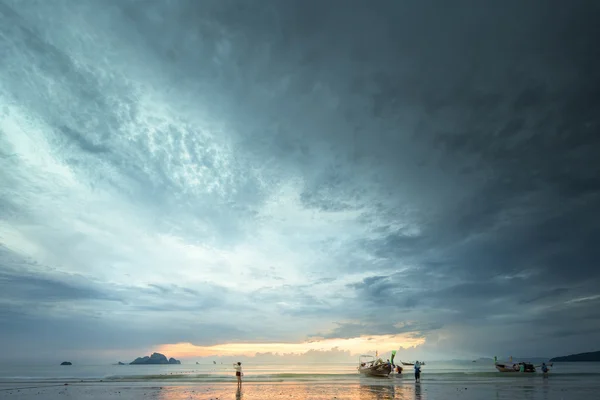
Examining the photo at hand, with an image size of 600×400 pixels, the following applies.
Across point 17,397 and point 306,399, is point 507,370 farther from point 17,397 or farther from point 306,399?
point 17,397

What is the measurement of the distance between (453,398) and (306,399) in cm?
1577

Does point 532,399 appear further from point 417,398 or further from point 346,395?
point 346,395

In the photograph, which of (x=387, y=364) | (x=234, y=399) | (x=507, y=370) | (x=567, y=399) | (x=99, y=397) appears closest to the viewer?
(x=567, y=399)

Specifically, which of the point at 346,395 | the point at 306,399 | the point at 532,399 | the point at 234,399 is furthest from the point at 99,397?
the point at 532,399

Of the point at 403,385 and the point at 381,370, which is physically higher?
the point at 403,385

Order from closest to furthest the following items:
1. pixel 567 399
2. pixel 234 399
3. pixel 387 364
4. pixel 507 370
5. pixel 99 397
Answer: pixel 567 399 → pixel 234 399 → pixel 99 397 → pixel 387 364 → pixel 507 370

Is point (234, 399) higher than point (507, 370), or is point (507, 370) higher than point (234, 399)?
point (234, 399)

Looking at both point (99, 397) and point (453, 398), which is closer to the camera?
point (453, 398)

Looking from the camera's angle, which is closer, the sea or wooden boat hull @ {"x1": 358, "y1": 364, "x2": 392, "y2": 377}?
the sea

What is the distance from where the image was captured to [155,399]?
39.9 m

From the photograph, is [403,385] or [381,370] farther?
[381,370]

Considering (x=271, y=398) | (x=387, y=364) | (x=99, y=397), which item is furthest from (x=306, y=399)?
(x=387, y=364)

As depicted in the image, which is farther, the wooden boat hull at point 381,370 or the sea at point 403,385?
the wooden boat hull at point 381,370

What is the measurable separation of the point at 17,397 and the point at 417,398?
50.2m
